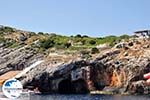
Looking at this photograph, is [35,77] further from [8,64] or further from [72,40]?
[72,40]

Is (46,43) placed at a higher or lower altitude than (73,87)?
higher

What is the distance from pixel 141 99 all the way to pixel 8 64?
62.2m

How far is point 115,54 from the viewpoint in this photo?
129375 mm

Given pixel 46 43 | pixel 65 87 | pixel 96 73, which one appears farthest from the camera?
pixel 46 43

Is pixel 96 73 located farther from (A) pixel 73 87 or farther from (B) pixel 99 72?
(A) pixel 73 87

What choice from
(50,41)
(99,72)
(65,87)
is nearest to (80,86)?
(99,72)

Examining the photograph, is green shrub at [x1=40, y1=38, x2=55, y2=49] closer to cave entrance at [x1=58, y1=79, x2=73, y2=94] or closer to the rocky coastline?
cave entrance at [x1=58, y1=79, x2=73, y2=94]

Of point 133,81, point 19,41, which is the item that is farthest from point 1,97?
point 19,41

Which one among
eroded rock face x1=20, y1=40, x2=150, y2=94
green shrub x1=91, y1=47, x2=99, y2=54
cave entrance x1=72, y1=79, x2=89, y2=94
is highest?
green shrub x1=91, y1=47, x2=99, y2=54

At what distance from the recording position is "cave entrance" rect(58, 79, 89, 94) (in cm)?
13088

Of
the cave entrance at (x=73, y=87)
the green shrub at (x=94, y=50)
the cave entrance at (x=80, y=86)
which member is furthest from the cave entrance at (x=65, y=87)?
the green shrub at (x=94, y=50)

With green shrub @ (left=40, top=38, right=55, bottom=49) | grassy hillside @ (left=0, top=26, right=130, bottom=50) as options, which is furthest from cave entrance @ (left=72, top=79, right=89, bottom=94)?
green shrub @ (left=40, top=38, right=55, bottom=49)

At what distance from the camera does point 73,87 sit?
133875mm

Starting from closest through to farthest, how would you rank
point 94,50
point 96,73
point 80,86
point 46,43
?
point 96,73, point 80,86, point 94,50, point 46,43
